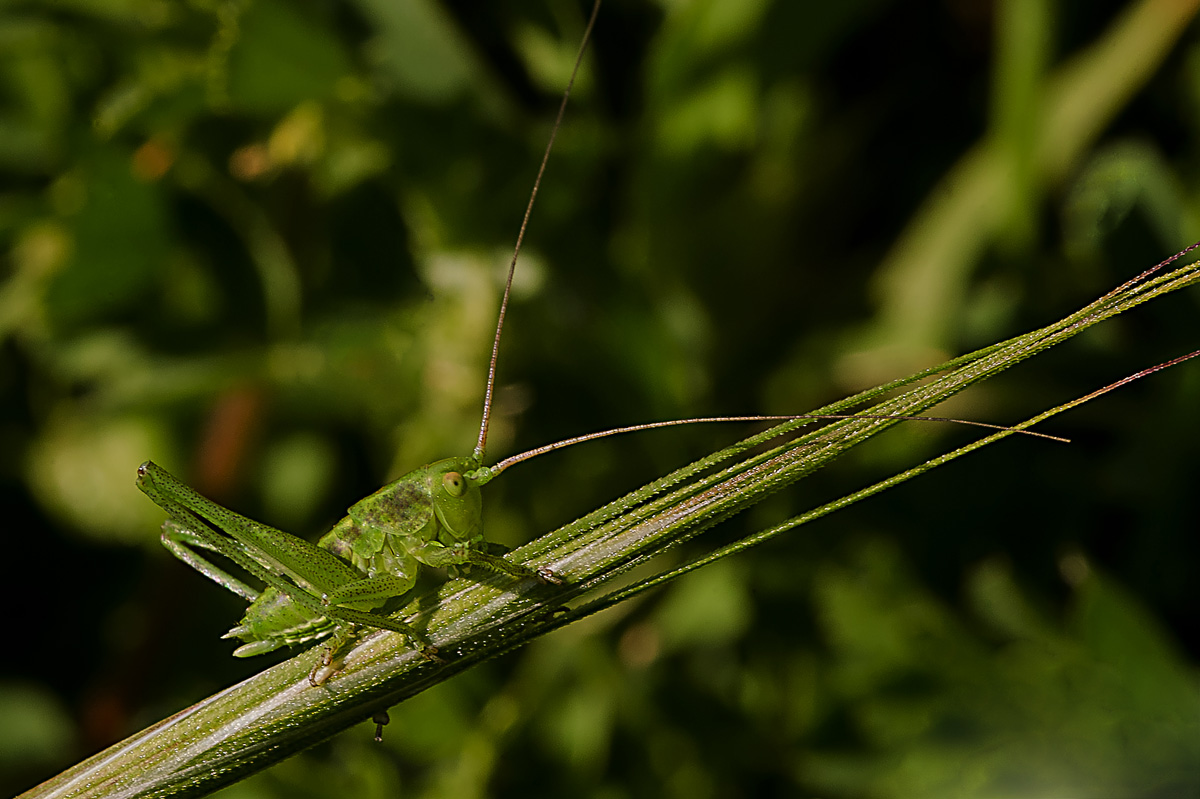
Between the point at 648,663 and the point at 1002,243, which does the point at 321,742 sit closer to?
the point at 648,663

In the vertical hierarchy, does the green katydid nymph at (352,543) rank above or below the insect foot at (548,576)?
above

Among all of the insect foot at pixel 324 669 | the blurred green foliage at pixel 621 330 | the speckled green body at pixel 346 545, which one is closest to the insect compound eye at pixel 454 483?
the speckled green body at pixel 346 545

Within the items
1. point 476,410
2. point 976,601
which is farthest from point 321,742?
point 976,601

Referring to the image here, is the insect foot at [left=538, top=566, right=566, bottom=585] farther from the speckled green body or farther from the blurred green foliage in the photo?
the blurred green foliage

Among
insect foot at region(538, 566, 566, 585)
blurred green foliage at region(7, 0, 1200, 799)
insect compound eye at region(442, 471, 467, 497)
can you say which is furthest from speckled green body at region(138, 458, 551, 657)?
blurred green foliage at region(7, 0, 1200, 799)

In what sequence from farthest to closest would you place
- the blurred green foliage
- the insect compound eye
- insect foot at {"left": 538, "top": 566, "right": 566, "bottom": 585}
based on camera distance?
the blurred green foliage
the insect compound eye
insect foot at {"left": 538, "top": 566, "right": 566, "bottom": 585}

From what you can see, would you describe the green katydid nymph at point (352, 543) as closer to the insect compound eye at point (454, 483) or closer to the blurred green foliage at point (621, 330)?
the insect compound eye at point (454, 483)
